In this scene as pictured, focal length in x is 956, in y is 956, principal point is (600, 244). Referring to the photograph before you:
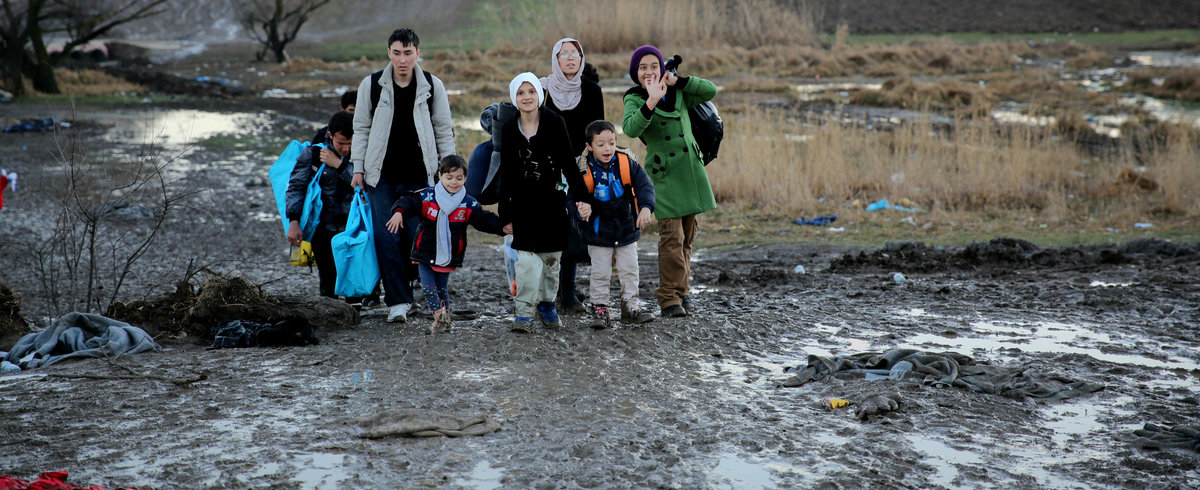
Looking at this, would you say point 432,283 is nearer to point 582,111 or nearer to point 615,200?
point 615,200

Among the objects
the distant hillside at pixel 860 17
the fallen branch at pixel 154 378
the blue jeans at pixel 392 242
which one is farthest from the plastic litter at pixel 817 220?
the distant hillside at pixel 860 17

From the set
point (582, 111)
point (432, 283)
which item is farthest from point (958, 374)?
point (432, 283)

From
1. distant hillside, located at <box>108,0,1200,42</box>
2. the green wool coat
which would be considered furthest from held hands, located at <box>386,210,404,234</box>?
distant hillside, located at <box>108,0,1200,42</box>

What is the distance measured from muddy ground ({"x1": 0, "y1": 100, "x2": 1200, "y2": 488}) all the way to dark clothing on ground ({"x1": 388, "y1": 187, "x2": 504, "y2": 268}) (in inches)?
19.6

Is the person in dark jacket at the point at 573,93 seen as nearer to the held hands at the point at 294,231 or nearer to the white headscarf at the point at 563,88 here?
the white headscarf at the point at 563,88

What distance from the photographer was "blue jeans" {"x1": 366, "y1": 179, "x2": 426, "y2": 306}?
6.07 m

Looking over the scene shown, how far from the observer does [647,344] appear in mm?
5484

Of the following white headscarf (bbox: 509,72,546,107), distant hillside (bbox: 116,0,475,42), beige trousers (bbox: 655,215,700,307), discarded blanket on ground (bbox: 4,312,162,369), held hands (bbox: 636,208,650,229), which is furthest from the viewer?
distant hillside (bbox: 116,0,475,42)

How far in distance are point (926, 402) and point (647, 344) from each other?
160cm

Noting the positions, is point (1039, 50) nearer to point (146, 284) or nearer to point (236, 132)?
point (236, 132)

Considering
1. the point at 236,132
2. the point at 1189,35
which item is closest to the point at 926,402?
the point at 236,132

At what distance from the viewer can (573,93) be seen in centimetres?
596

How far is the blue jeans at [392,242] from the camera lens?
6066 mm

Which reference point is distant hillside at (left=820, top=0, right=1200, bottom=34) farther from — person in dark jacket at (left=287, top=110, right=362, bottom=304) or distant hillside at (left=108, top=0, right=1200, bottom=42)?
person in dark jacket at (left=287, top=110, right=362, bottom=304)
